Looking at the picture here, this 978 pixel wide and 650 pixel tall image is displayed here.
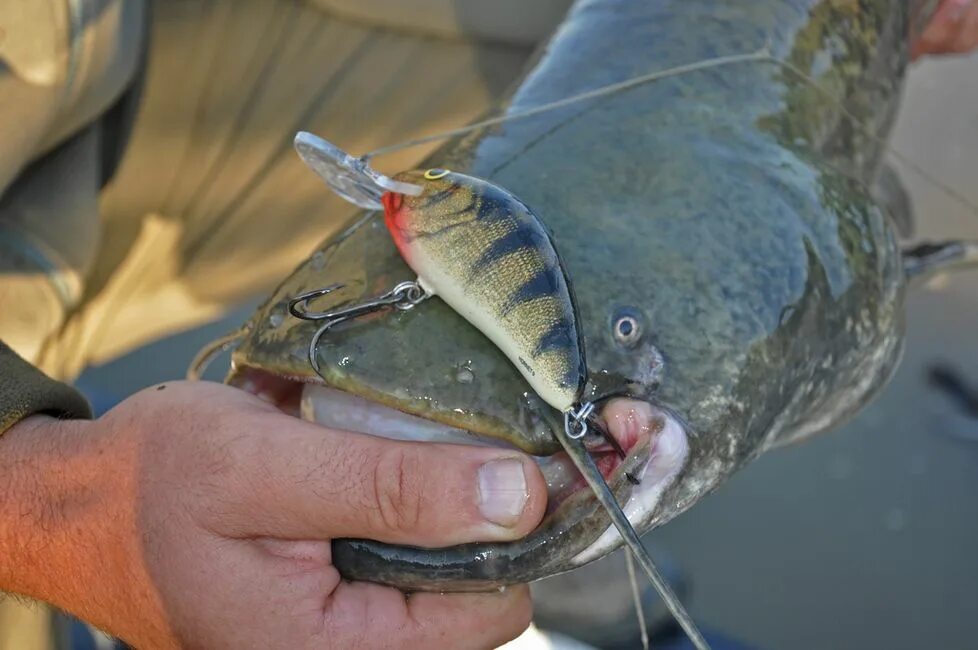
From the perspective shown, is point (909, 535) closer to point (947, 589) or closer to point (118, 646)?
point (947, 589)

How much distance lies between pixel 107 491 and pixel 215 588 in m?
0.30

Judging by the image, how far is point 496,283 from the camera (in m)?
1.29

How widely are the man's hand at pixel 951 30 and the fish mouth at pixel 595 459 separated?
7.45 ft

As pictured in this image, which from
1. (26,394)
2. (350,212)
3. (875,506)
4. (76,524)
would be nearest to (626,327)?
(76,524)

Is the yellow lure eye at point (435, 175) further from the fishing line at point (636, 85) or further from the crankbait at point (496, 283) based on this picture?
the fishing line at point (636, 85)

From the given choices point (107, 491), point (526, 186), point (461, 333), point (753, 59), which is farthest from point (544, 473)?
point (753, 59)

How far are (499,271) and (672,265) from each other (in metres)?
0.37

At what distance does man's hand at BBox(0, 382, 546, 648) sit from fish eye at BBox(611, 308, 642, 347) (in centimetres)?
27

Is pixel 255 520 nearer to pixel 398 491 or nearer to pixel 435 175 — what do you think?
pixel 398 491

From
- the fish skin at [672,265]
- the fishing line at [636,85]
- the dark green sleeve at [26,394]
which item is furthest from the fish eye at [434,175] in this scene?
the dark green sleeve at [26,394]

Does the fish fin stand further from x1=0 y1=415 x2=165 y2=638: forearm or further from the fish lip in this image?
x1=0 y1=415 x2=165 y2=638: forearm

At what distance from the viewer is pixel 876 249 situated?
6.10 ft

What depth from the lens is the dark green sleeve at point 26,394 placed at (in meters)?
1.67

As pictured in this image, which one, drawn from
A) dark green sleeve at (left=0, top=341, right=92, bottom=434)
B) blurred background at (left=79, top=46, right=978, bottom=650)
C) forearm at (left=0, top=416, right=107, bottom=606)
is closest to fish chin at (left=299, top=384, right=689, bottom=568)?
forearm at (left=0, top=416, right=107, bottom=606)
